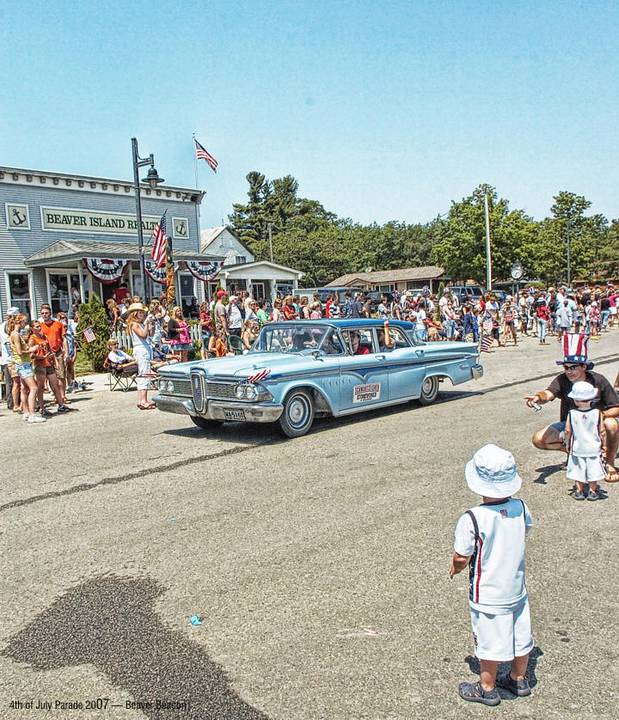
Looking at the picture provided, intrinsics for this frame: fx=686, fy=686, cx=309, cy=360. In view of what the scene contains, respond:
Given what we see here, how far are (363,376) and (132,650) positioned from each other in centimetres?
617

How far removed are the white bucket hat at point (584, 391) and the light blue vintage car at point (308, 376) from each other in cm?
347

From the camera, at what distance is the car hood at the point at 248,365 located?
8227 millimetres

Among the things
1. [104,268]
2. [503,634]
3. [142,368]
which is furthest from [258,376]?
[104,268]

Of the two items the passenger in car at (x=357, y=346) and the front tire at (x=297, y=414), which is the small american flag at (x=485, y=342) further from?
the front tire at (x=297, y=414)

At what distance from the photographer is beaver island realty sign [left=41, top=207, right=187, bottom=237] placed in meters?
26.9

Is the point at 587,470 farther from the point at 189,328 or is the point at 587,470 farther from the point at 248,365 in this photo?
the point at 189,328

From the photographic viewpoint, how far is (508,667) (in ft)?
10.6

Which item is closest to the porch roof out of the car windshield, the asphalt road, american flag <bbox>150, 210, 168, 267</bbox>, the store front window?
the store front window

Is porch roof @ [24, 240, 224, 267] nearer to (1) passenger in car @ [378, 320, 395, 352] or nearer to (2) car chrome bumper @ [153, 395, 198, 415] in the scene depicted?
(2) car chrome bumper @ [153, 395, 198, 415]

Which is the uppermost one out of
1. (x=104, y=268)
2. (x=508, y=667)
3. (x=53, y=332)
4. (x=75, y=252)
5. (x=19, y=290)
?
(x=75, y=252)

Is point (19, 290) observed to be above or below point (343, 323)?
above

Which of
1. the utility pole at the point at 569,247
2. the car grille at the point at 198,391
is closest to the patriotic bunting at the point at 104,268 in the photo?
the car grille at the point at 198,391

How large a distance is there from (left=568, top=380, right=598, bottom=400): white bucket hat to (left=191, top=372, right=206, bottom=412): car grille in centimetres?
441

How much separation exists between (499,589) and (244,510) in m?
3.04
